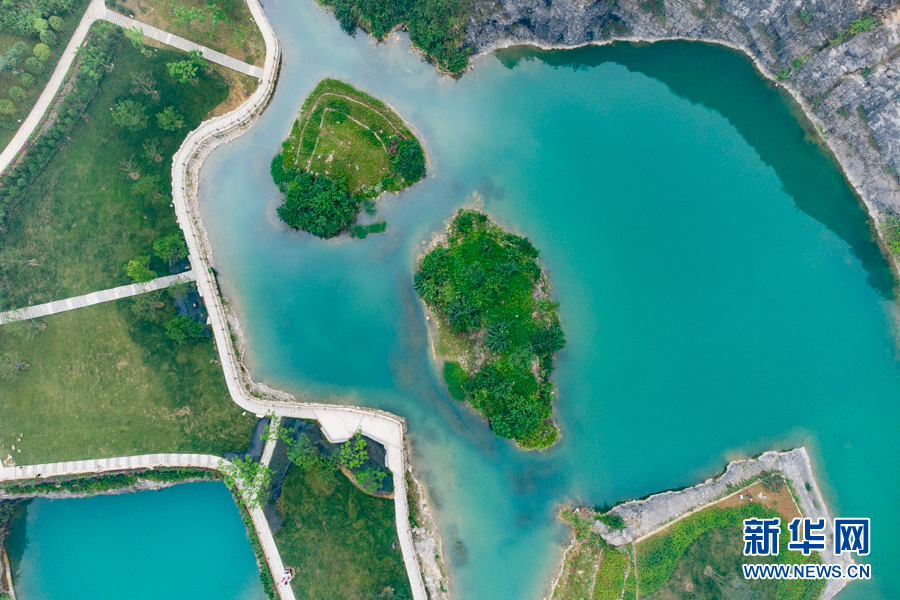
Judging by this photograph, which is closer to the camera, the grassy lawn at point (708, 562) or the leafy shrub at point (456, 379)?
the grassy lawn at point (708, 562)

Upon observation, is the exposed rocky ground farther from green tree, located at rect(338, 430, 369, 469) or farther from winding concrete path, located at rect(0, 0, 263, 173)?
green tree, located at rect(338, 430, 369, 469)

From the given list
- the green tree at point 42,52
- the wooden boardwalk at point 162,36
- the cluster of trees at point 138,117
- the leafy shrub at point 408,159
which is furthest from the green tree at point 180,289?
the green tree at point 42,52

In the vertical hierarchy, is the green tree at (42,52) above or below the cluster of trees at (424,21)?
below

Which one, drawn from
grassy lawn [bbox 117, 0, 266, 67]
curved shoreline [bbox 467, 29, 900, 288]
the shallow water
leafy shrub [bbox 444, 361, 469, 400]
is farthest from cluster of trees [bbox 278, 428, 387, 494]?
curved shoreline [bbox 467, 29, 900, 288]

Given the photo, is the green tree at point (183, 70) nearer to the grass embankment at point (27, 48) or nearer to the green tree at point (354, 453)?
the grass embankment at point (27, 48)

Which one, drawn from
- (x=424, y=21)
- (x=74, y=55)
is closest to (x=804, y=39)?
(x=424, y=21)

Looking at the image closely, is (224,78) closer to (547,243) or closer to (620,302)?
(547,243)
